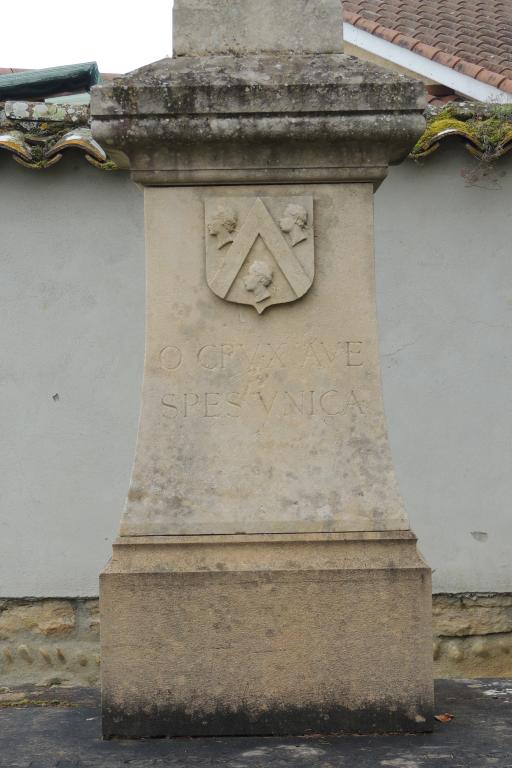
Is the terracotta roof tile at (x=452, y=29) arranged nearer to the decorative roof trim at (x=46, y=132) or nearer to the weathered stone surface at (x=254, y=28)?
the decorative roof trim at (x=46, y=132)

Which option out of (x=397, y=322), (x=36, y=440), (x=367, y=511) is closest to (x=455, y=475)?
(x=397, y=322)

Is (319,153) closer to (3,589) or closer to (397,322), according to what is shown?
(397,322)

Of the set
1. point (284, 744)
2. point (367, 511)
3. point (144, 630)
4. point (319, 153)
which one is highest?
point (319, 153)

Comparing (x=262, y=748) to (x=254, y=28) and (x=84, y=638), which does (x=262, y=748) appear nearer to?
(x=254, y=28)

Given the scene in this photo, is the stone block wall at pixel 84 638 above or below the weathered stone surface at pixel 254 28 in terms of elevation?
below

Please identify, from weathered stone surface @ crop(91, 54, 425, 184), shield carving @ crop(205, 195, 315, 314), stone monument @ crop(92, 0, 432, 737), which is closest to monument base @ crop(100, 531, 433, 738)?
stone monument @ crop(92, 0, 432, 737)

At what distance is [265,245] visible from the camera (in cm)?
404

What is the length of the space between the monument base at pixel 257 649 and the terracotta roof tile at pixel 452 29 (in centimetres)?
704

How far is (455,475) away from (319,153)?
2918 mm

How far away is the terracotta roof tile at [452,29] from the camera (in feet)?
34.3

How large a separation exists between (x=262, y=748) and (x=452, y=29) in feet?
30.3

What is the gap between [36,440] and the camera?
648 centimetres

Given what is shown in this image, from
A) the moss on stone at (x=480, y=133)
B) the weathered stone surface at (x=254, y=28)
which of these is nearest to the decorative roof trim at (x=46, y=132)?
the moss on stone at (x=480, y=133)

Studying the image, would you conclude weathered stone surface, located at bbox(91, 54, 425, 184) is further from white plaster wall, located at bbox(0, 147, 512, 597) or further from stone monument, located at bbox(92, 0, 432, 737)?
white plaster wall, located at bbox(0, 147, 512, 597)
